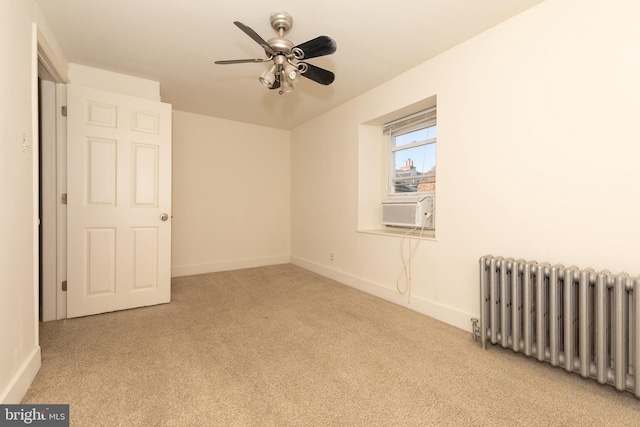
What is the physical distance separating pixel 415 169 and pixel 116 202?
3.13 metres

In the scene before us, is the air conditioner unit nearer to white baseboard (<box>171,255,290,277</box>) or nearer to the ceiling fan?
the ceiling fan

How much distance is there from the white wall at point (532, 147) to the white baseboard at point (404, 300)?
0.4 inches

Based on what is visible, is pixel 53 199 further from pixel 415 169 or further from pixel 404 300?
pixel 415 169

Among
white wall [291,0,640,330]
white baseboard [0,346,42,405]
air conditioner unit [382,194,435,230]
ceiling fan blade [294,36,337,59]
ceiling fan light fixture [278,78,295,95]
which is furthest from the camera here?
air conditioner unit [382,194,435,230]

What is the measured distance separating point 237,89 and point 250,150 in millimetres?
1456

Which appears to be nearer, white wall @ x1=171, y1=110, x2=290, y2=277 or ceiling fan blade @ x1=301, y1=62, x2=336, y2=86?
ceiling fan blade @ x1=301, y1=62, x2=336, y2=86

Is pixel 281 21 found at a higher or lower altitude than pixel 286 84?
higher

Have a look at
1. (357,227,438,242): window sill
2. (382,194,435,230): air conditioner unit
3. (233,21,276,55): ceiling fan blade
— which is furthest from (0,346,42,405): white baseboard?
(382,194,435,230): air conditioner unit

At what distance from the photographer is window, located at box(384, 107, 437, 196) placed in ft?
10.2

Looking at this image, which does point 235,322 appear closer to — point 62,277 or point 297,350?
point 297,350

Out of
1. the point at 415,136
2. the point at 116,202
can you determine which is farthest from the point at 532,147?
the point at 116,202

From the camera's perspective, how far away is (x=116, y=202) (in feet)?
8.99

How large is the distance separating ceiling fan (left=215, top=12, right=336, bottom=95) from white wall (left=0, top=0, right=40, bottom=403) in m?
1.03

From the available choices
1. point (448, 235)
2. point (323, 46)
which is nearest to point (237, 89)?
point (323, 46)
